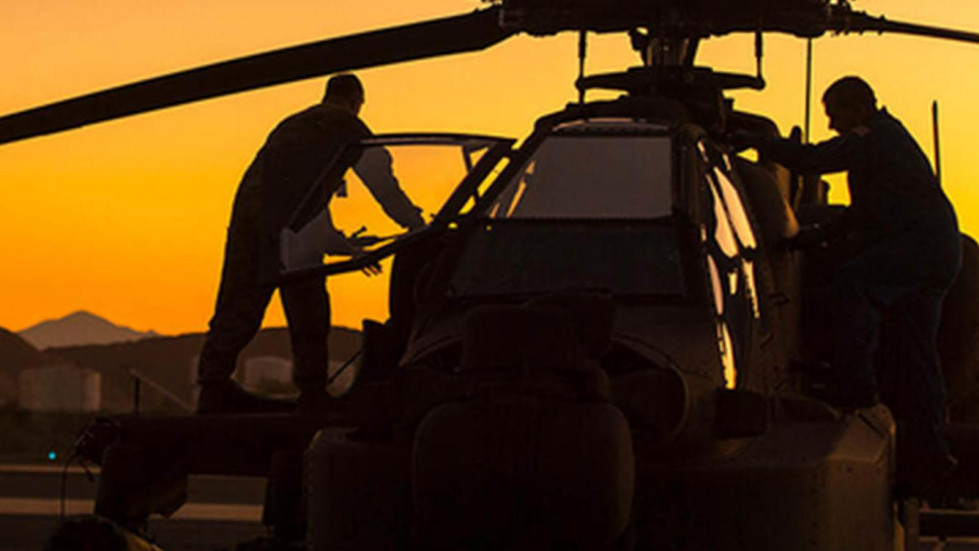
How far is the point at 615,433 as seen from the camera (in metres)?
5.99

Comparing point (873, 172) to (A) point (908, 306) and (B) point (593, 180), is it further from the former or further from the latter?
(B) point (593, 180)

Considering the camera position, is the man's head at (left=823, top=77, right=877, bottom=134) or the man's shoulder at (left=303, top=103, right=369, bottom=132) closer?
the man's head at (left=823, top=77, right=877, bottom=134)

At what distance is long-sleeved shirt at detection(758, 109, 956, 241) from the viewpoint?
838 centimetres

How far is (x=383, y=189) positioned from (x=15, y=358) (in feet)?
341

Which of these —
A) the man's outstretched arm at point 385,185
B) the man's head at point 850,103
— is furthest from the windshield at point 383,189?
the man's head at point 850,103

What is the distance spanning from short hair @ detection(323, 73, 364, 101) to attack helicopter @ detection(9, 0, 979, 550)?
1358 mm

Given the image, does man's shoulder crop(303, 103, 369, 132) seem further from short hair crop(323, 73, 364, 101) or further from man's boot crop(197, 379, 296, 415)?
man's boot crop(197, 379, 296, 415)

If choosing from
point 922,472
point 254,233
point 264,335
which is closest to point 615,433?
point 922,472

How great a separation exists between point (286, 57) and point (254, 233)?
1.51 meters

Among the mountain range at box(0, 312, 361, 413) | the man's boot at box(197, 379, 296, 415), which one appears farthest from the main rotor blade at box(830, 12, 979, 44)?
the mountain range at box(0, 312, 361, 413)

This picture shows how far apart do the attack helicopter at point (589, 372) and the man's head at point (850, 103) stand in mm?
388

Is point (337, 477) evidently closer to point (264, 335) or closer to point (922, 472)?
point (922, 472)

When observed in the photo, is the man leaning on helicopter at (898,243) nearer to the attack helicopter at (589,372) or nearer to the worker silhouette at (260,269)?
the attack helicopter at (589,372)

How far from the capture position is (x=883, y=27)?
35.1 ft
